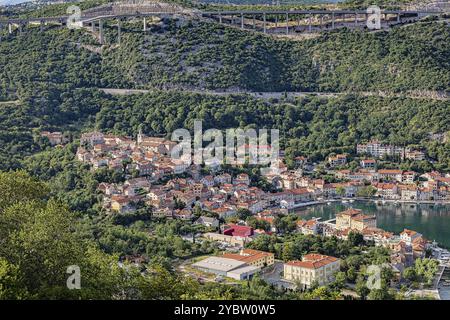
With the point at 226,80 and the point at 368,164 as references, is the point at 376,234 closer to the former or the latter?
the point at 368,164

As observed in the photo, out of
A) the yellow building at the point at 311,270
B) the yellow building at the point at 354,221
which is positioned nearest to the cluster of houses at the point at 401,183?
the yellow building at the point at 354,221

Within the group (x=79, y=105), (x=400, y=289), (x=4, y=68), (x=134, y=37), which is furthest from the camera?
(x=134, y=37)

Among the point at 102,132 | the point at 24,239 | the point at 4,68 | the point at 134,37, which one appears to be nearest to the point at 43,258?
the point at 24,239

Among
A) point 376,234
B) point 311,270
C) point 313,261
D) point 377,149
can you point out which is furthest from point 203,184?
point 311,270

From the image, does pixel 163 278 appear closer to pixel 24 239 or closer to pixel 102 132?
pixel 24 239

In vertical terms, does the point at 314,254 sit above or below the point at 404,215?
above

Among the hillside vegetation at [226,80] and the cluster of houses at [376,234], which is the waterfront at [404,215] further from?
the hillside vegetation at [226,80]
